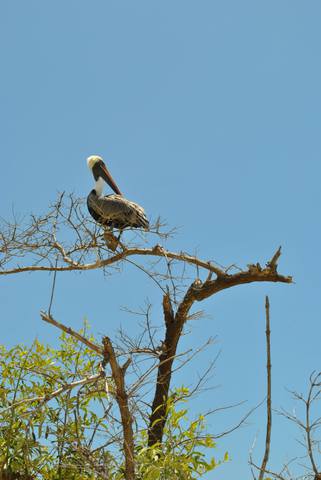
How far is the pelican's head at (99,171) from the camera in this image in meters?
10.5

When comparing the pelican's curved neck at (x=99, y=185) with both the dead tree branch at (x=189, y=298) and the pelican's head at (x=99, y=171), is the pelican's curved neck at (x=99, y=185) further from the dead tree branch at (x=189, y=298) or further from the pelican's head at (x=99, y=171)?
the dead tree branch at (x=189, y=298)

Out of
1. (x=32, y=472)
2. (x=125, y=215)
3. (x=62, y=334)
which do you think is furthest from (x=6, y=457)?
(x=125, y=215)

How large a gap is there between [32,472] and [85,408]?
71cm

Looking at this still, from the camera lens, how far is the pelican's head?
34.3ft

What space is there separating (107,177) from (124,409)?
606 centimetres

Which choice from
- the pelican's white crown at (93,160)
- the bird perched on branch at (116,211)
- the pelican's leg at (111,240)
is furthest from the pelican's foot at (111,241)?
the pelican's white crown at (93,160)

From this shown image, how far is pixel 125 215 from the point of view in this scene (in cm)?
830

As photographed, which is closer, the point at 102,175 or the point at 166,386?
the point at 166,386

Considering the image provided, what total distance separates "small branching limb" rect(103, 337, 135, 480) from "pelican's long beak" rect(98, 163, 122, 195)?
18.5 ft

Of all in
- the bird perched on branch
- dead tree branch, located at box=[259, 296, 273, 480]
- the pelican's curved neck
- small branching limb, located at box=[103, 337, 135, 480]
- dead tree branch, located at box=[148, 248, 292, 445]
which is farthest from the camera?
the pelican's curved neck

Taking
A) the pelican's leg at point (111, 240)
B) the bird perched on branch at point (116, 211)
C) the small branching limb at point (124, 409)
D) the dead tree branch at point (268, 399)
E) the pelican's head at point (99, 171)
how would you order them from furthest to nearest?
the pelican's head at point (99, 171) < the bird perched on branch at point (116, 211) < the pelican's leg at point (111, 240) < the small branching limb at point (124, 409) < the dead tree branch at point (268, 399)

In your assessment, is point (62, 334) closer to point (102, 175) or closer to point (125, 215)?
point (125, 215)

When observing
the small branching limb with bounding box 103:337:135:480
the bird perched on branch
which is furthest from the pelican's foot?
the small branching limb with bounding box 103:337:135:480

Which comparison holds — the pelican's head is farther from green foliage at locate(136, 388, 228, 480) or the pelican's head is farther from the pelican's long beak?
green foliage at locate(136, 388, 228, 480)
